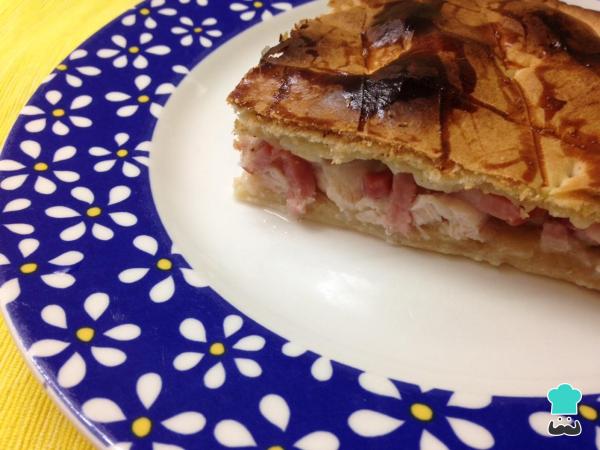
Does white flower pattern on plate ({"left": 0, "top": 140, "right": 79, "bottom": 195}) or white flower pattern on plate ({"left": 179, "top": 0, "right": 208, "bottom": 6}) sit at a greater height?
white flower pattern on plate ({"left": 179, "top": 0, "right": 208, "bottom": 6})

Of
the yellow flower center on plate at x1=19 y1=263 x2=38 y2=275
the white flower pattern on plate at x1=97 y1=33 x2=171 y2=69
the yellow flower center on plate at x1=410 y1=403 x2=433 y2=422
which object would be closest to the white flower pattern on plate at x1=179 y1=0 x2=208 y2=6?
the white flower pattern on plate at x1=97 y1=33 x2=171 y2=69

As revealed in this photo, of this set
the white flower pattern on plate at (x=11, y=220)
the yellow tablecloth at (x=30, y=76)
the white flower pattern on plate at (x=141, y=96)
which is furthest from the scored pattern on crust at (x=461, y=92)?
the yellow tablecloth at (x=30, y=76)

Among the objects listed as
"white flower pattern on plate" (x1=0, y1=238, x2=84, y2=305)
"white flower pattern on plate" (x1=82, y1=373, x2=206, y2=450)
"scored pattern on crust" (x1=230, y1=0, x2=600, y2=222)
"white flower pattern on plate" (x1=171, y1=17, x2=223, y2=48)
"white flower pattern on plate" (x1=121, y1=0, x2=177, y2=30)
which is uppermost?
"scored pattern on crust" (x1=230, y1=0, x2=600, y2=222)

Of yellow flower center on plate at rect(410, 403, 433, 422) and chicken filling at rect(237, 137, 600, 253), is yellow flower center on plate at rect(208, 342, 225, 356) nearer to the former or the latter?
yellow flower center on plate at rect(410, 403, 433, 422)

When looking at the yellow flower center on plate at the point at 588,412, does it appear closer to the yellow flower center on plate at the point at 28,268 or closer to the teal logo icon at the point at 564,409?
the teal logo icon at the point at 564,409

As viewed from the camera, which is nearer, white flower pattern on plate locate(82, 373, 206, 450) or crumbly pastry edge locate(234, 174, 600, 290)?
white flower pattern on plate locate(82, 373, 206, 450)

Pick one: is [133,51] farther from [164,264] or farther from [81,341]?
[81,341]

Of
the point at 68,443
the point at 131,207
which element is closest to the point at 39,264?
the point at 131,207
